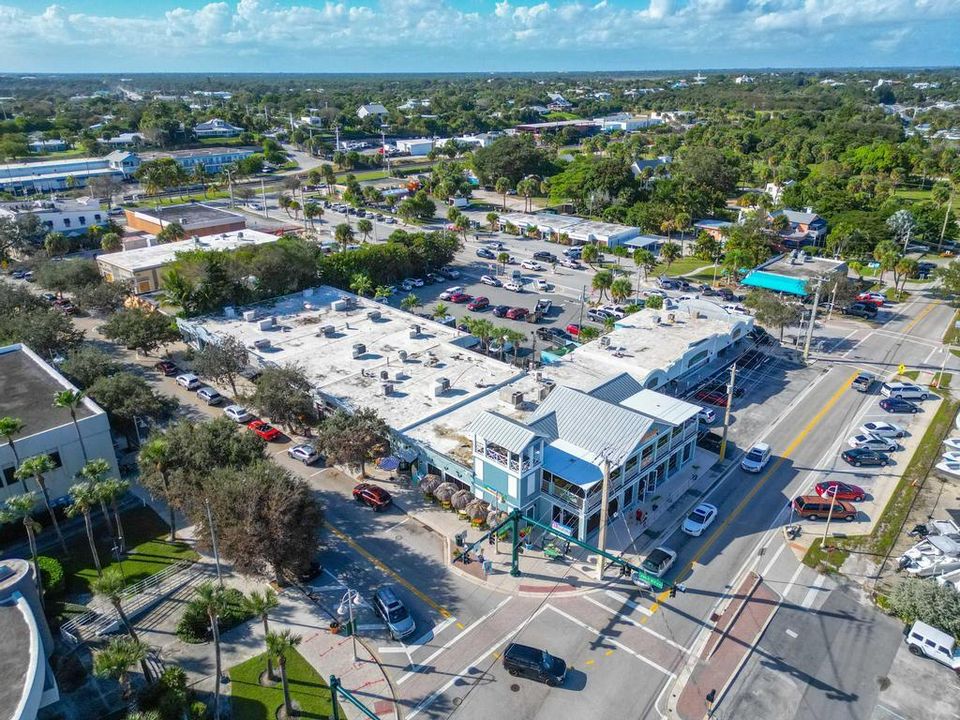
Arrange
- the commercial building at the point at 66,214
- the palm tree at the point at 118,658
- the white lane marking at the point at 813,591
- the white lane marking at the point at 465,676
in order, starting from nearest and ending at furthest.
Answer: the palm tree at the point at 118,658, the white lane marking at the point at 465,676, the white lane marking at the point at 813,591, the commercial building at the point at 66,214

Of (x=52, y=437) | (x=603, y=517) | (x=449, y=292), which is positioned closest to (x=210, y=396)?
(x=52, y=437)

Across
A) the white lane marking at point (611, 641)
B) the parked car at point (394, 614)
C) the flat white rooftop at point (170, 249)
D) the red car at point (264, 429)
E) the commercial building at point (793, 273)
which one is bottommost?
the white lane marking at point (611, 641)

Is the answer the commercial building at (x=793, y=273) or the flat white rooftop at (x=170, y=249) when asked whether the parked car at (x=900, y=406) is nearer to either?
the commercial building at (x=793, y=273)

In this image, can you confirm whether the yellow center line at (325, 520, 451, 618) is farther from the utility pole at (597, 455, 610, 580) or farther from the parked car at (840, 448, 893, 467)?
the parked car at (840, 448, 893, 467)

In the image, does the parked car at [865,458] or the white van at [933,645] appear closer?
the white van at [933,645]

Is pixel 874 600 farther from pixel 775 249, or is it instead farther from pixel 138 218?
pixel 138 218

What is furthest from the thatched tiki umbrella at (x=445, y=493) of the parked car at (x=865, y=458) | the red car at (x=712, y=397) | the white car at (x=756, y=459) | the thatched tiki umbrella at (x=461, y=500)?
the parked car at (x=865, y=458)
